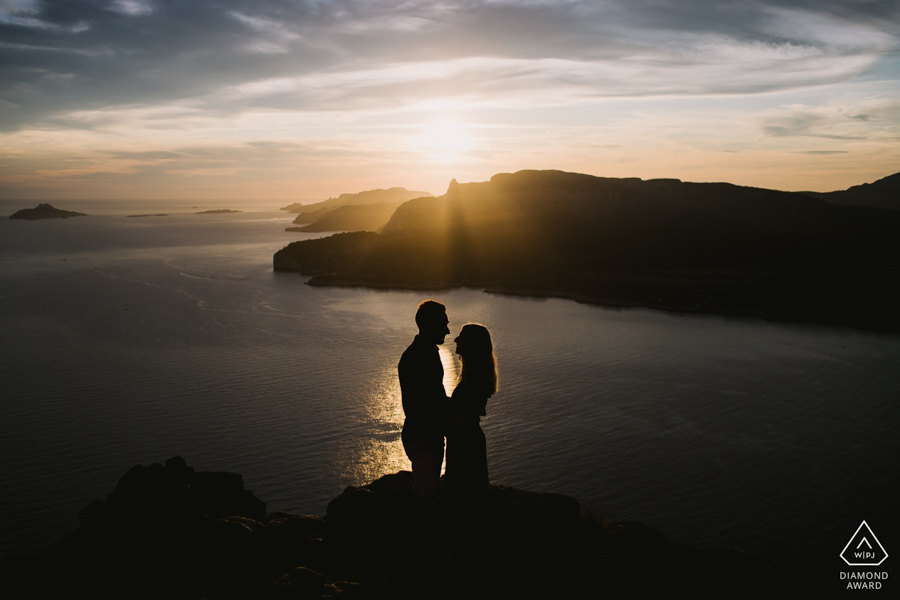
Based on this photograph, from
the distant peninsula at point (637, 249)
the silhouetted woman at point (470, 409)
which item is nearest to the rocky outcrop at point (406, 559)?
the silhouetted woman at point (470, 409)

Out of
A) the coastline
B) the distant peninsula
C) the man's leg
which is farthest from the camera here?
the distant peninsula

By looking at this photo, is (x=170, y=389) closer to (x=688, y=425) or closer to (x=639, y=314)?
(x=688, y=425)

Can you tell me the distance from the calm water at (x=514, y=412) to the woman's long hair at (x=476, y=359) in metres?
17.5

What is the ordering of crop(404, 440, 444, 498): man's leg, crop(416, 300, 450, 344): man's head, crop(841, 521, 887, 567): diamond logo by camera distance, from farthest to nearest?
crop(841, 521, 887, 567): diamond logo
crop(404, 440, 444, 498): man's leg
crop(416, 300, 450, 344): man's head

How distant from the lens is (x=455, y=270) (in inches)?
3971

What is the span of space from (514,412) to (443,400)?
26.9 meters

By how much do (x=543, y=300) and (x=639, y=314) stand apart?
51.4 ft

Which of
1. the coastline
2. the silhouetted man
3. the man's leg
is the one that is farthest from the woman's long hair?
the coastline

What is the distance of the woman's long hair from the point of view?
7406 millimetres

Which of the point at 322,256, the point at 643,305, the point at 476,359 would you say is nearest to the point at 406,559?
the point at 476,359

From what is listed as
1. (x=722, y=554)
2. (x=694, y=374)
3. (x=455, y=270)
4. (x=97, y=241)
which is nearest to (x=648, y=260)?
(x=455, y=270)

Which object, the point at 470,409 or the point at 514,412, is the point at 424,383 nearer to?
the point at 470,409

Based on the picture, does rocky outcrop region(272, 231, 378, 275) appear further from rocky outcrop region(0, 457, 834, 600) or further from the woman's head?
the woman's head

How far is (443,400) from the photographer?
7777 mm
